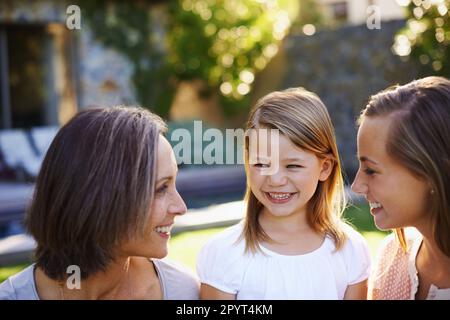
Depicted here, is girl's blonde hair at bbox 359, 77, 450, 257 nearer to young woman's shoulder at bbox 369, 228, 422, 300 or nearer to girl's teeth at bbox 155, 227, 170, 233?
young woman's shoulder at bbox 369, 228, 422, 300

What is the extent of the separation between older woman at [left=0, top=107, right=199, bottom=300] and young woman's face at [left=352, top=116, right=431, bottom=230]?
0.58m

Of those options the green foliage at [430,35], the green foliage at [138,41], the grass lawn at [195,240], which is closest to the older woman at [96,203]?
the grass lawn at [195,240]

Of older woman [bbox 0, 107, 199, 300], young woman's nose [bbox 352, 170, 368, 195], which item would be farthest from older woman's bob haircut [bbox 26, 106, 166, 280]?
young woman's nose [bbox 352, 170, 368, 195]

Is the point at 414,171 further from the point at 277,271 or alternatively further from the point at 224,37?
the point at 224,37

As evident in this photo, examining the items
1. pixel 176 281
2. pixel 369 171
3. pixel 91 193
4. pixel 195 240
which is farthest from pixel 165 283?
pixel 195 240

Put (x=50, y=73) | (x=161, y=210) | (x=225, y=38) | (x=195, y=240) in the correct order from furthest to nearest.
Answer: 1. (x=225, y=38)
2. (x=50, y=73)
3. (x=195, y=240)
4. (x=161, y=210)

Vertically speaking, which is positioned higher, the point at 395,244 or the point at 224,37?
the point at 224,37

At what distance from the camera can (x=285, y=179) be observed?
1.95m

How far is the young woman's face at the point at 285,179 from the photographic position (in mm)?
1962

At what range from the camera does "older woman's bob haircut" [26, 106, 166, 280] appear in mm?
1694

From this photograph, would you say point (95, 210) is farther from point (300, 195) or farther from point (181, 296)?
point (300, 195)

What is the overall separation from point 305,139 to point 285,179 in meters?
0.15

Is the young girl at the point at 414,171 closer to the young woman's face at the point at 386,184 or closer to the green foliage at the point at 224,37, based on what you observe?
the young woman's face at the point at 386,184

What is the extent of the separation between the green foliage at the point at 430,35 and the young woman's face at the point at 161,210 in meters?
3.86
